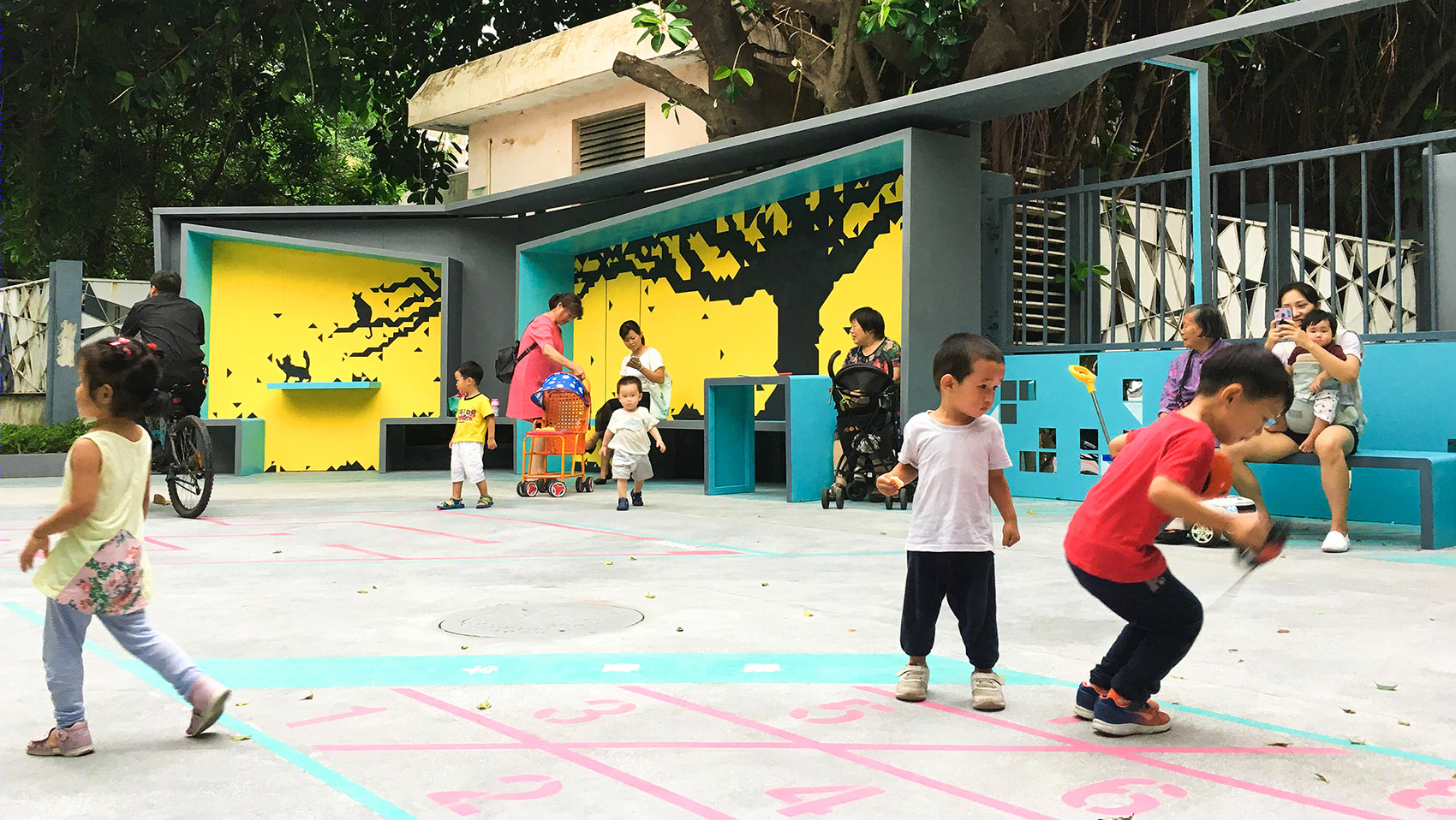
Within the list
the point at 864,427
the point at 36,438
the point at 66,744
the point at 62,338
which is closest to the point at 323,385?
the point at 36,438

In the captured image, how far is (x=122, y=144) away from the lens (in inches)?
846

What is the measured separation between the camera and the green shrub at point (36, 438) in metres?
15.2

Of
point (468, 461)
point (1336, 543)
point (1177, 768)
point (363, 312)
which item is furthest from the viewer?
point (363, 312)

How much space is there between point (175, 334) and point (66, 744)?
683 cm

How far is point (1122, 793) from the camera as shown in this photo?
9.52ft

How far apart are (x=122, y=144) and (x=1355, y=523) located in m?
20.6

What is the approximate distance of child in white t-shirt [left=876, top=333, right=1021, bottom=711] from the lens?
12.3 feet

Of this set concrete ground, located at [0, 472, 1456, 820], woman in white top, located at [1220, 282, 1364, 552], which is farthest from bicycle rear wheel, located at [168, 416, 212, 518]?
woman in white top, located at [1220, 282, 1364, 552]

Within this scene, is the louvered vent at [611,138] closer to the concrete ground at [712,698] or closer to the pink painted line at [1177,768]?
the concrete ground at [712,698]

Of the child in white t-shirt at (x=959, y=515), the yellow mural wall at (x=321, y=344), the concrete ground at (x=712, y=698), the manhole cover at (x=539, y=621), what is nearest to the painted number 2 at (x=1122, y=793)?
the concrete ground at (x=712, y=698)

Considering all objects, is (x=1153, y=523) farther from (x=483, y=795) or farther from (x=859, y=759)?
(x=483, y=795)

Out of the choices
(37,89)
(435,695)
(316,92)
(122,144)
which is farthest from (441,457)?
(435,695)

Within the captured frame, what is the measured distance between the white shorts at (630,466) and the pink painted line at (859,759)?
20.7ft

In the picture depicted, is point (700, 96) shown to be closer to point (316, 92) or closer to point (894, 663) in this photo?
point (316, 92)
